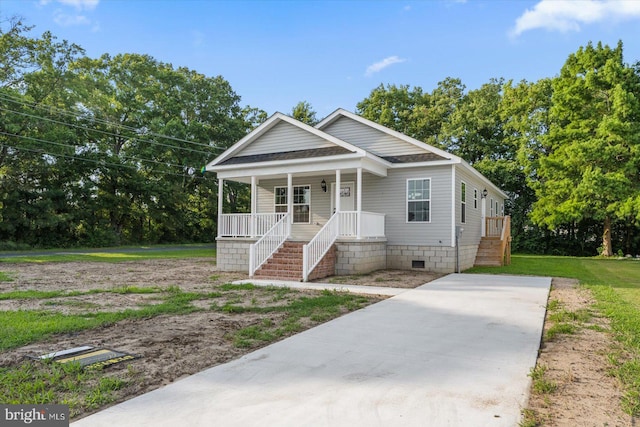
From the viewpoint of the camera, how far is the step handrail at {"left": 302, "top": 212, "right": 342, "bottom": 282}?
10.7 metres

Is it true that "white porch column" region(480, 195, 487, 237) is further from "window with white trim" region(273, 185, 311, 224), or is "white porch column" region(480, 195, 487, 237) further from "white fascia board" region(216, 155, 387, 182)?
"window with white trim" region(273, 185, 311, 224)

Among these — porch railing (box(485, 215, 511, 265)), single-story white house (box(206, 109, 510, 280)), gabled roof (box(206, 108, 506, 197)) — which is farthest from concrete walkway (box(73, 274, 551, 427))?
porch railing (box(485, 215, 511, 265))

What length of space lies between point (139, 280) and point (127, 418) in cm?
829

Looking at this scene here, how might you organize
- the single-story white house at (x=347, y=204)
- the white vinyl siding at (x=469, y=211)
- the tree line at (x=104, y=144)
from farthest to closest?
1. the tree line at (x=104, y=144)
2. the white vinyl siding at (x=469, y=211)
3. the single-story white house at (x=347, y=204)

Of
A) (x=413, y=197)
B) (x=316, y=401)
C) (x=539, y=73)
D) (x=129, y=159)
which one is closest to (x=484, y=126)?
(x=539, y=73)

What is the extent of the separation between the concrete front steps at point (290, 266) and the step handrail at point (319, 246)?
15cm

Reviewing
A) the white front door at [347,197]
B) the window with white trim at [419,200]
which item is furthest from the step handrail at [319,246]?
the window with white trim at [419,200]

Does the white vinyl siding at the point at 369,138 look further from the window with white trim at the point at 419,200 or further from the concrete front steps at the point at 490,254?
the concrete front steps at the point at 490,254

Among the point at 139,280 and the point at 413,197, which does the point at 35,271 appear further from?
the point at 413,197

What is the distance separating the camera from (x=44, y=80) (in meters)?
24.2

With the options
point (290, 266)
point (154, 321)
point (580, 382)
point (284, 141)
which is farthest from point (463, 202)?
point (154, 321)

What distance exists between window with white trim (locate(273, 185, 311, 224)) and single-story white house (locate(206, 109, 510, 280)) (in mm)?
39

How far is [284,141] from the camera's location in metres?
14.6

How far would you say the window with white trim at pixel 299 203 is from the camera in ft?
50.6
